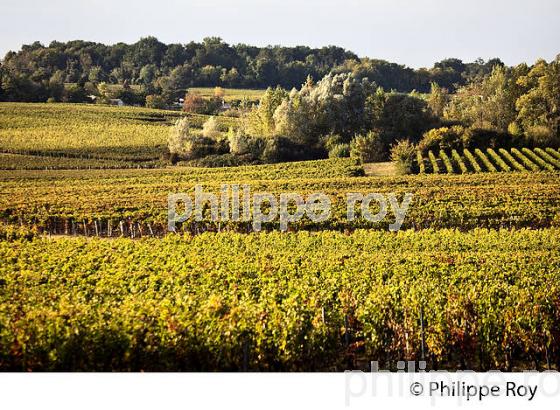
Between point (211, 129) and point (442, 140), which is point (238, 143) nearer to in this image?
point (211, 129)

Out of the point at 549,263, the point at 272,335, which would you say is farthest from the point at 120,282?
the point at 549,263

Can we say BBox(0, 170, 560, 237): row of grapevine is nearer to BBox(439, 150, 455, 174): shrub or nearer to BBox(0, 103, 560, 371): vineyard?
BBox(0, 103, 560, 371): vineyard

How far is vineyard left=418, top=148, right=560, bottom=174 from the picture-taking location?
20220 mm

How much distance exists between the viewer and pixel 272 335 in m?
7.64

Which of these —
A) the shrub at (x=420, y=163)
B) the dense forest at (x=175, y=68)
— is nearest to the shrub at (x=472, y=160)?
the shrub at (x=420, y=163)

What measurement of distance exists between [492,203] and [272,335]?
12.0 m

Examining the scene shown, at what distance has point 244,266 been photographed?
11.3 meters

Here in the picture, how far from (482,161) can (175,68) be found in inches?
549

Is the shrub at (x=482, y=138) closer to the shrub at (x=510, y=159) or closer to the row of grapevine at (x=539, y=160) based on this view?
the shrub at (x=510, y=159)

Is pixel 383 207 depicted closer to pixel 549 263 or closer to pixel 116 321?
pixel 549 263

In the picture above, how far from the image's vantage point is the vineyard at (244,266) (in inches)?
295

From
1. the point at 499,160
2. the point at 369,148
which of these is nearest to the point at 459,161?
the point at 499,160

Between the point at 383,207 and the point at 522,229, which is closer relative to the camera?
the point at 522,229

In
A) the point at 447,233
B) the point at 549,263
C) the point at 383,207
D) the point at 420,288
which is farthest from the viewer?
the point at 383,207
